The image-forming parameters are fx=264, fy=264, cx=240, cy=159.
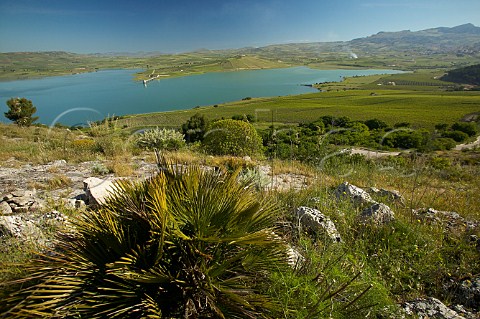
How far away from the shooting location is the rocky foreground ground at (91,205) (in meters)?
2.36

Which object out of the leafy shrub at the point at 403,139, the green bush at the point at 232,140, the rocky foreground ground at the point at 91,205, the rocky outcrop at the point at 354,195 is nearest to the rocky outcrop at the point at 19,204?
the rocky foreground ground at the point at 91,205

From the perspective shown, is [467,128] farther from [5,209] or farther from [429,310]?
[5,209]

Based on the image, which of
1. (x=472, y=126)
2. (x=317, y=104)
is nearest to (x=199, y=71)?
(x=317, y=104)

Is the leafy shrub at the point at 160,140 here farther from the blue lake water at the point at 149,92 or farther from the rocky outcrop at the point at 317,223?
the blue lake water at the point at 149,92

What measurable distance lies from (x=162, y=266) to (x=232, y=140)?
29.5 ft

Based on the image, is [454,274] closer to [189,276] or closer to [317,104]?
[189,276]

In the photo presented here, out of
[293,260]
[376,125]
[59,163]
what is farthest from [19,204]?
[376,125]

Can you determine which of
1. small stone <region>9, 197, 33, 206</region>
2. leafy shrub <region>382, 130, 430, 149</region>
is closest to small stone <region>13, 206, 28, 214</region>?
small stone <region>9, 197, 33, 206</region>

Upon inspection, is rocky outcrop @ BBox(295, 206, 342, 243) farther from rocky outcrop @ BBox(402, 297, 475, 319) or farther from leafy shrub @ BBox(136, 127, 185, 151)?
leafy shrub @ BBox(136, 127, 185, 151)

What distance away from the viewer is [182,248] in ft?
5.79

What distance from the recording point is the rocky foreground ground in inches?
92.7

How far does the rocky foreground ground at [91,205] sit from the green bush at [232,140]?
354 centimetres

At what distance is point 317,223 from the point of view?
343 cm

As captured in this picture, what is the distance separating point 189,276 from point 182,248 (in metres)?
0.18
